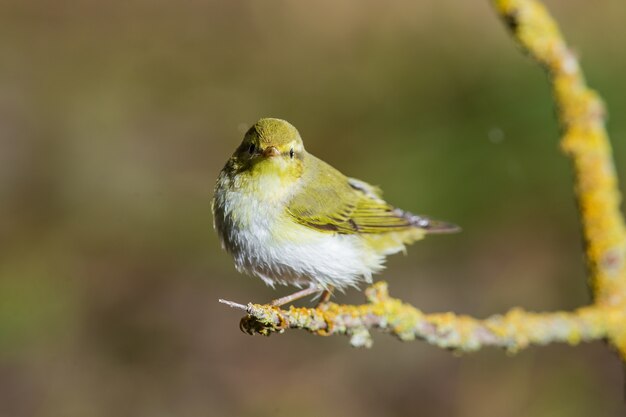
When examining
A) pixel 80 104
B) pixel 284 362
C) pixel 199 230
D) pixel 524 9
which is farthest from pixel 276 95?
pixel 524 9

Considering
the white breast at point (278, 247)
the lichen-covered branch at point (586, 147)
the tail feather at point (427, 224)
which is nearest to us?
the lichen-covered branch at point (586, 147)

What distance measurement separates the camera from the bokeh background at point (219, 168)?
528 centimetres

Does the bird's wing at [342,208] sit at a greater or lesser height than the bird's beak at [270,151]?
greater

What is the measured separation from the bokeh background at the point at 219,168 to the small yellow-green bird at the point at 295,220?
199 centimetres

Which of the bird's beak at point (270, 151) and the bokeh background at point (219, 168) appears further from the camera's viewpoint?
the bokeh background at point (219, 168)

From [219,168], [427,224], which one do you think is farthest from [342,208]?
[219,168]

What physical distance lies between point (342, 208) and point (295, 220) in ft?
0.99

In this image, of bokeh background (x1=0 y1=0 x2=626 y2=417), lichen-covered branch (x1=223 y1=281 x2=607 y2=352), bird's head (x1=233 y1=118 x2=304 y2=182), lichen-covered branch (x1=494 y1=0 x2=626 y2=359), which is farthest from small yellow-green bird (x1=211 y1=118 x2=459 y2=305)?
bokeh background (x1=0 y1=0 x2=626 y2=417)

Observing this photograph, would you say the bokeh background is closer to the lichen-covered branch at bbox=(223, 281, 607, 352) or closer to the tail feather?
the tail feather

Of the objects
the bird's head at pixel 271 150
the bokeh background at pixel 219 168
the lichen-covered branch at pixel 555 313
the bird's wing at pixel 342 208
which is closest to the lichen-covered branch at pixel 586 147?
the lichen-covered branch at pixel 555 313

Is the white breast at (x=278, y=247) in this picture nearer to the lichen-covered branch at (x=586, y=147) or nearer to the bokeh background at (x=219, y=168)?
the lichen-covered branch at (x=586, y=147)

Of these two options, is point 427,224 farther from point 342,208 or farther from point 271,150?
point 271,150

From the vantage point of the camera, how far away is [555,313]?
2.01 m

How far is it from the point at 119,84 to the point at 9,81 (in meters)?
1.04
